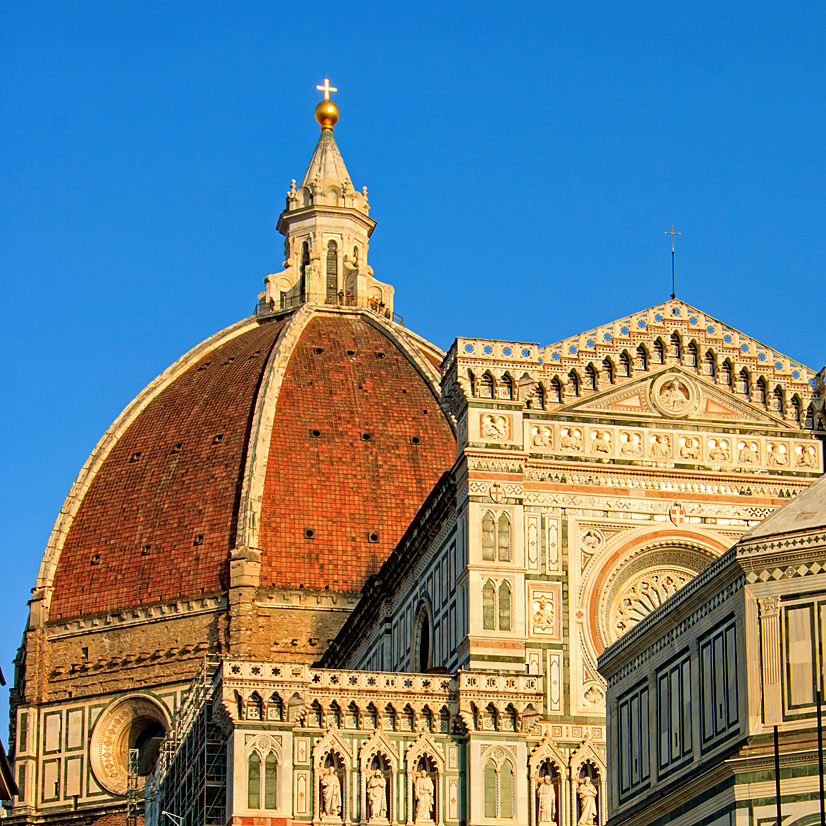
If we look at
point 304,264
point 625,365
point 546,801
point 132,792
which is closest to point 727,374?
point 625,365

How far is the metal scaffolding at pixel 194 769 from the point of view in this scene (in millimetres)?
37406

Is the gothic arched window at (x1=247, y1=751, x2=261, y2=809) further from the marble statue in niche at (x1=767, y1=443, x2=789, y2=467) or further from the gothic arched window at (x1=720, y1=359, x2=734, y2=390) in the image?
the gothic arched window at (x1=720, y1=359, x2=734, y2=390)

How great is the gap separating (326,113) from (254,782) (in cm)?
5521

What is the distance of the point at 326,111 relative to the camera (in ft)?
284

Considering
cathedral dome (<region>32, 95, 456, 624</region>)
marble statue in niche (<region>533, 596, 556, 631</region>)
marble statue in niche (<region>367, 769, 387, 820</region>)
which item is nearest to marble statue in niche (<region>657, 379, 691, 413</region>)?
marble statue in niche (<region>533, 596, 556, 631</region>)

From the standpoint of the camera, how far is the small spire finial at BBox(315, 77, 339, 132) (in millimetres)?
86438

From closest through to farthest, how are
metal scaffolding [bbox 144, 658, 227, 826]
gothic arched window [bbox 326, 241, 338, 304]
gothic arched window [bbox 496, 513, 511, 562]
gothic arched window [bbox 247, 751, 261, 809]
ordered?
gothic arched window [bbox 247, 751, 261, 809]
gothic arched window [bbox 496, 513, 511, 562]
metal scaffolding [bbox 144, 658, 227, 826]
gothic arched window [bbox 326, 241, 338, 304]

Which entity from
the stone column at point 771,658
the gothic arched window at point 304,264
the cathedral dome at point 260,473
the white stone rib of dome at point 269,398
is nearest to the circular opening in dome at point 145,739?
the cathedral dome at point 260,473

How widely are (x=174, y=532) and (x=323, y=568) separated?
5877 millimetres

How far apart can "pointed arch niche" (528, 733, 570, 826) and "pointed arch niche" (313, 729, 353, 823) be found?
10.6ft

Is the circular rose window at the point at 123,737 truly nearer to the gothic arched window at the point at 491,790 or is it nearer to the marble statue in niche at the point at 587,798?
the gothic arched window at the point at 491,790

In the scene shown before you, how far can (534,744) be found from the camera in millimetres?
36188

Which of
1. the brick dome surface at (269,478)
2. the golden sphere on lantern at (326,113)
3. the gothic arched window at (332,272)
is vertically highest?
the golden sphere on lantern at (326,113)

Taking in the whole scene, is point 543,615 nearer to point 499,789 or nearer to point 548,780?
point 548,780
